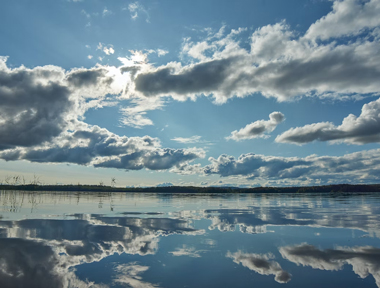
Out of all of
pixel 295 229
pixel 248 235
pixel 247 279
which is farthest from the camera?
pixel 295 229

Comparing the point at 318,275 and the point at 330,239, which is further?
the point at 330,239

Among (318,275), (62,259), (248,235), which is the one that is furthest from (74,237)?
(318,275)

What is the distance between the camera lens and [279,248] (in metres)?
17.6

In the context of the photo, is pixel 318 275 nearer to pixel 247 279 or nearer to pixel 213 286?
pixel 247 279

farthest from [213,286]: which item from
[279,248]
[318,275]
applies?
[279,248]

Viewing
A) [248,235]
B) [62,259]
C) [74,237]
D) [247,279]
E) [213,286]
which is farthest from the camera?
[248,235]

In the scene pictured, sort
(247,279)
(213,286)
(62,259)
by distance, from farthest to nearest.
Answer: (62,259), (247,279), (213,286)

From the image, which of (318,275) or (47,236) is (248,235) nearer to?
(318,275)

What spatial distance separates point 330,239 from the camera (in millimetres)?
20578

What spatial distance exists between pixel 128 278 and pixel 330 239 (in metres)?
15.8

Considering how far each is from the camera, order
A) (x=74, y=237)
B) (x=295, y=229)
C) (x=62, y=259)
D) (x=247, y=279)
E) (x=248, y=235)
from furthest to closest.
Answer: (x=295, y=229) < (x=248, y=235) < (x=74, y=237) < (x=62, y=259) < (x=247, y=279)

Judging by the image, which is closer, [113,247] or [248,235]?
[113,247]

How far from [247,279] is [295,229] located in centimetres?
1477

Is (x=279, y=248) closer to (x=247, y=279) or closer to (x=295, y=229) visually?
(x=247, y=279)
